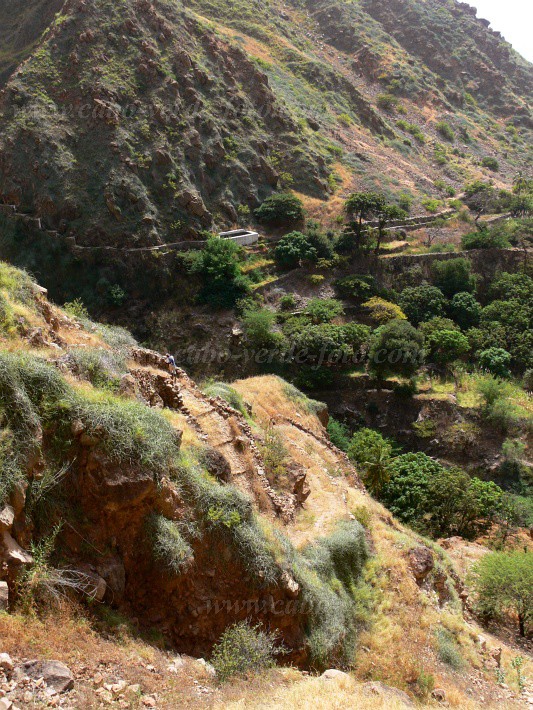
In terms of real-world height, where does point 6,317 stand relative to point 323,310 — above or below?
below

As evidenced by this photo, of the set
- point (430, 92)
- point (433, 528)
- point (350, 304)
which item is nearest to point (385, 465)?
point (433, 528)

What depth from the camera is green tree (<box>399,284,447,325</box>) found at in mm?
34906

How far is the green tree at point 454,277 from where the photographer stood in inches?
1432

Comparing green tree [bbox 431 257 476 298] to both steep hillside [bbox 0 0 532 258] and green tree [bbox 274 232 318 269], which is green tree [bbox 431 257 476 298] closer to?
green tree [bbox 274 232 318 269]

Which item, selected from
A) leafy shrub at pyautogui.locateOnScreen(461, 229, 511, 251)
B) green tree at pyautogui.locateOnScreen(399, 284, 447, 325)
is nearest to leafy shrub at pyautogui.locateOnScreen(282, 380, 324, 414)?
green tree at pyautogui.locateOnScreen(399, 284, 447, 325)

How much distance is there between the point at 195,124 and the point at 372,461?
96.5ft

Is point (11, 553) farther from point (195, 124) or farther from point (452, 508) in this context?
point (195, 124)

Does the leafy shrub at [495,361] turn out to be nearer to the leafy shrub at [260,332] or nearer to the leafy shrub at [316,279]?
the leafy shrub at [316,279]

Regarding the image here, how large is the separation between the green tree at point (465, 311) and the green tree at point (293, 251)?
951 cm

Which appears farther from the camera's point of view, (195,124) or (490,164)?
(490,164)

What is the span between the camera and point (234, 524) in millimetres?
8984

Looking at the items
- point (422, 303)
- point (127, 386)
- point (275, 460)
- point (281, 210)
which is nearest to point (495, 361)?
point (422, 303)

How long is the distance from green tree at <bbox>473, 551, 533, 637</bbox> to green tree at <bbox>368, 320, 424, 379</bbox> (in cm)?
1364

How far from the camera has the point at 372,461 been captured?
2283 cm
